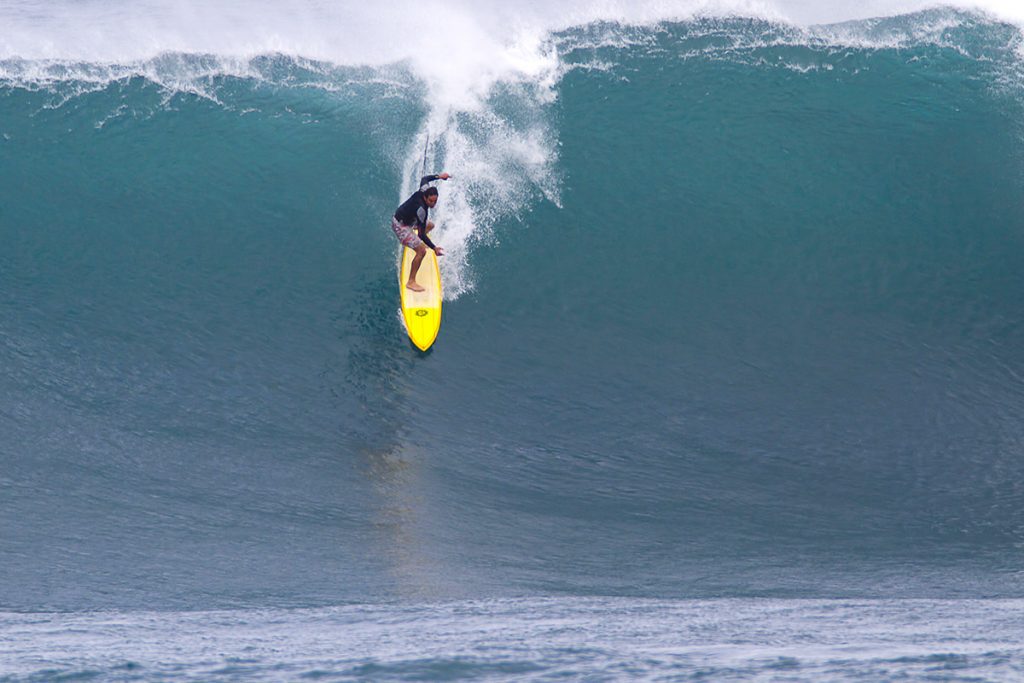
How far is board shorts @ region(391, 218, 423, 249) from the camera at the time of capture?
12.6 m

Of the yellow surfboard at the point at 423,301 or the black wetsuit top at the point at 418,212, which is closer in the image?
the yellow surfboard at the point at 423,301

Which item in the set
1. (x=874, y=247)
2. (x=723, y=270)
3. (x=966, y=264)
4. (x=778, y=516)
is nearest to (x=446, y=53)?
(x=723, y=270)

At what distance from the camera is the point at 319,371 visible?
12141 mm

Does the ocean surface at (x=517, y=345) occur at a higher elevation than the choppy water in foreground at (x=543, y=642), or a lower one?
higher

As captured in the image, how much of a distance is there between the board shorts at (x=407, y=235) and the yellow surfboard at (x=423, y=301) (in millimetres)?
449

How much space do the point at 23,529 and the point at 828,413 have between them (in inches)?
309

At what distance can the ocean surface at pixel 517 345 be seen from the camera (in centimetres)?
861

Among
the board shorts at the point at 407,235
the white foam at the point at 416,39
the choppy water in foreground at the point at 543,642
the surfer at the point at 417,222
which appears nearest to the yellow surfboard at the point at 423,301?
the surfer at the point at 417,222

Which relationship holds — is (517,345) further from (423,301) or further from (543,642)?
(543,642)

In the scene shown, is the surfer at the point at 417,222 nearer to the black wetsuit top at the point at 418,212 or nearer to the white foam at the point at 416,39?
the black wetsuit top at the point at 418,212

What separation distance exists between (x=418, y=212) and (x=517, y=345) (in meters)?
1.89

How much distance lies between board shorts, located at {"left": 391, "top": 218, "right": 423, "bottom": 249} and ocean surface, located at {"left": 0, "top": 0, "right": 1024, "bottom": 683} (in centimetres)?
76

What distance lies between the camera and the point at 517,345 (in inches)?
491

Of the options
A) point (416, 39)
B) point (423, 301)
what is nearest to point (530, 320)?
point (423, 301)
